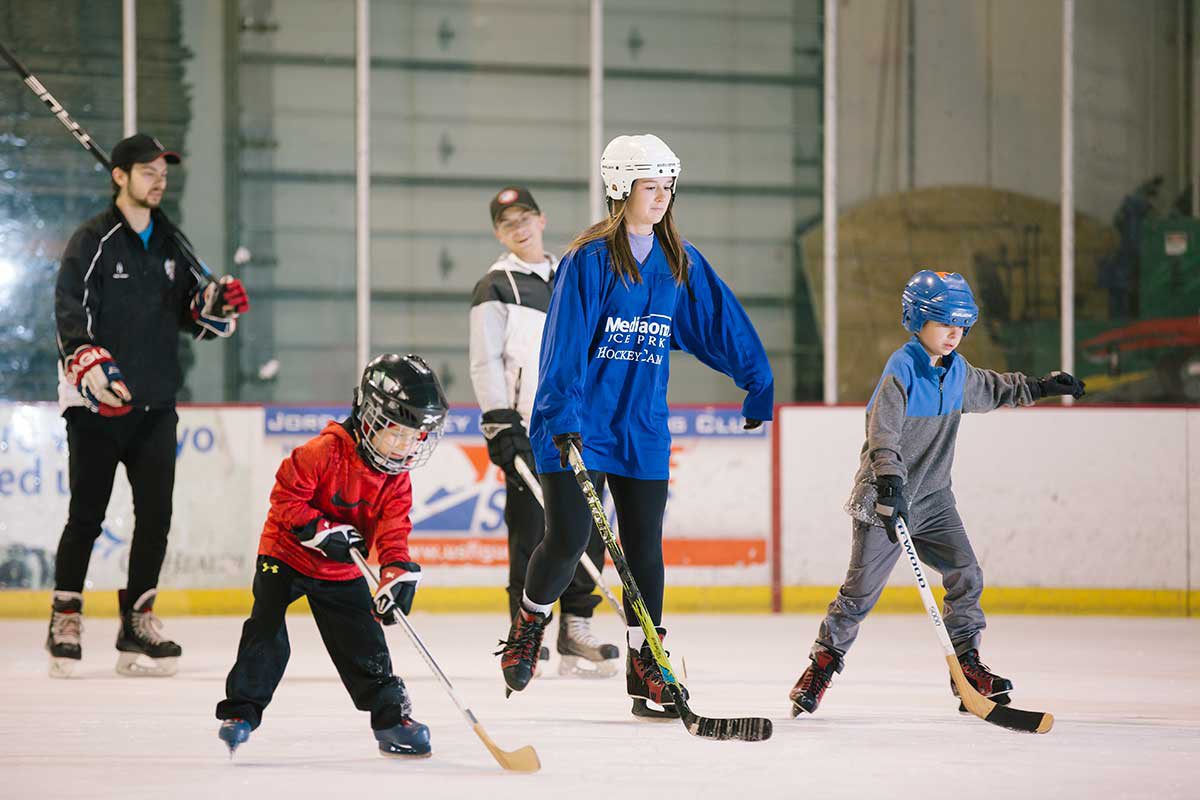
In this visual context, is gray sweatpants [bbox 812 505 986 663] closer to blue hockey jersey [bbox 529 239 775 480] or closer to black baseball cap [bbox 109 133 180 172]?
blue hockey jersey [bbox 529 239 775 480]

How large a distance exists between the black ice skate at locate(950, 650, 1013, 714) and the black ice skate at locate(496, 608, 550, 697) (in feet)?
3.07

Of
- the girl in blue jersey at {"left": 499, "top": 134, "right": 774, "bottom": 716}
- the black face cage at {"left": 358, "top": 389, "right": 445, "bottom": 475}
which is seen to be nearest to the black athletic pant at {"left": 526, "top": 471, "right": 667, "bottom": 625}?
the girl in blue jersey at {"left": 499, "top": 134, "right": 774, "bottom": 716}

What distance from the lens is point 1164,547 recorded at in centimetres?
592

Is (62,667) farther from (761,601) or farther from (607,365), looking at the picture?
(761,601)

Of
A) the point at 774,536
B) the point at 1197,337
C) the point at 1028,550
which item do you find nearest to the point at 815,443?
the point at 774,536

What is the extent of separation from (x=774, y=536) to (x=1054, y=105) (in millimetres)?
2640

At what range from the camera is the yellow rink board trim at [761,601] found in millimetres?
5836

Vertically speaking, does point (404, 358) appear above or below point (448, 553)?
above

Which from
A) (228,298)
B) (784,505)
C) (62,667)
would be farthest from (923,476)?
(784,505)

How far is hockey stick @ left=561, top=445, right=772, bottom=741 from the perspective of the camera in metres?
3.06

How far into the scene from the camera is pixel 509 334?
433 centimetres

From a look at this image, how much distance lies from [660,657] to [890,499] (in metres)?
0.61

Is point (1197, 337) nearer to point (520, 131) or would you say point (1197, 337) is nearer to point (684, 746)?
point (520, 131)

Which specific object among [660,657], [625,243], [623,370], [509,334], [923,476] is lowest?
[660,657]
